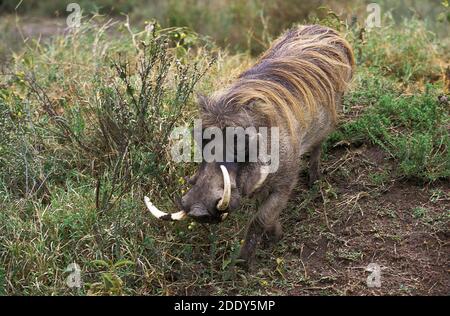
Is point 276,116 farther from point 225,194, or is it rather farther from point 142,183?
point 142,183

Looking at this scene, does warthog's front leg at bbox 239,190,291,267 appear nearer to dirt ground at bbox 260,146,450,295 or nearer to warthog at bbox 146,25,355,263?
warthog at bbox 146,25,355,263

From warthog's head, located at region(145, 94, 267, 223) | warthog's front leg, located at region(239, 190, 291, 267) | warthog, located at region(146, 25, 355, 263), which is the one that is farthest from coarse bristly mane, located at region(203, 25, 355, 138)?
warthog's front leg, located at region(239, 190, 291, 267)

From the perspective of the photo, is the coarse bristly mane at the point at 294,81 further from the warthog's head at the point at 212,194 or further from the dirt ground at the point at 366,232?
the dirt ground at the point at 366,232

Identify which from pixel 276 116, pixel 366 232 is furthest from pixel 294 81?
pixel 366 232

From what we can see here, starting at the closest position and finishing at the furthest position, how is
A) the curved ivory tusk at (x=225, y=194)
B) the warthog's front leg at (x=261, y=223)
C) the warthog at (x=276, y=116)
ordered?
the curved ivory tusk at (x=225, y=194) → the warthog at (x=276, y=116) → the warthog's front leg at (x=261, y=223)

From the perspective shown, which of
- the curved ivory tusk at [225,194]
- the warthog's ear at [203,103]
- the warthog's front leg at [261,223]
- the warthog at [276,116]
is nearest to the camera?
the curved ivory tusk at [225,194]

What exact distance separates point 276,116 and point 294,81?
367mm

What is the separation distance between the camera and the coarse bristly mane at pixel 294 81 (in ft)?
12.8

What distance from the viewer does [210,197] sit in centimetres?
358

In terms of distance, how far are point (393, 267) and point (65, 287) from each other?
1772 millimetres

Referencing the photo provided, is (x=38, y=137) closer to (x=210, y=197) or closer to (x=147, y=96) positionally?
(x=147, y=96)

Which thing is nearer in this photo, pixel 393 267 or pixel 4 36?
pixel 393 267

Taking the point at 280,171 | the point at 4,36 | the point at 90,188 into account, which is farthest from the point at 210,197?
the point at 4,36

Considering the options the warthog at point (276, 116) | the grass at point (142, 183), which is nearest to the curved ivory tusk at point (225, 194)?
the warthog at point (276, 116)
